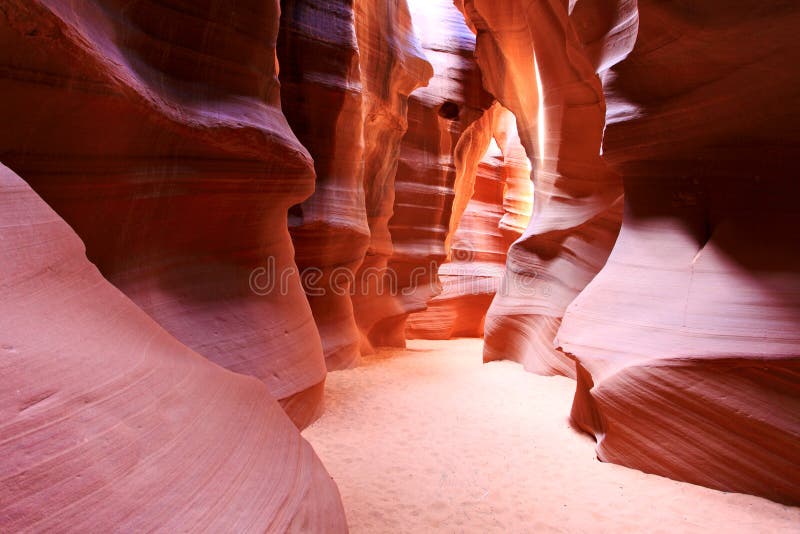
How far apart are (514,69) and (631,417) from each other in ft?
23.1

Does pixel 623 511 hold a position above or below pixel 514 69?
below

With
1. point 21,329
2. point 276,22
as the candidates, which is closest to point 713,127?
point 276,22

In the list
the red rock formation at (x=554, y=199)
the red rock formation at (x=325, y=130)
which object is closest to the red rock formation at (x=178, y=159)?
the red rock formation at (x=325, y=130)

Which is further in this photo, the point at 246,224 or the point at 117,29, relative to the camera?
the point at 246,224

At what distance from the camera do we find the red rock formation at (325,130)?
7281mm

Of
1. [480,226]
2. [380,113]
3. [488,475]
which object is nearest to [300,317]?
[488,475]

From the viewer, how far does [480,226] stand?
1738 centimetres

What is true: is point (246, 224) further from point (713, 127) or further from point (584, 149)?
point (584, 149)

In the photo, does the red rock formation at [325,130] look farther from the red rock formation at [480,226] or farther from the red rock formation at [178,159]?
the red rock formation at [480,226]

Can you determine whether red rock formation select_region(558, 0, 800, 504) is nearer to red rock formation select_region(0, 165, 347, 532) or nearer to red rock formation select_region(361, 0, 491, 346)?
red rock formation select_region(0, 165, 347, 532)

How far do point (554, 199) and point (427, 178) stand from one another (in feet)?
14.7

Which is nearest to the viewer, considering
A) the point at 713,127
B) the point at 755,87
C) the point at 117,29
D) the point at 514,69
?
the point at 117,29

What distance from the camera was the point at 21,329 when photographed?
1.68 m

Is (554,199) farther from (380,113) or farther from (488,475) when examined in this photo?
(488,475)
